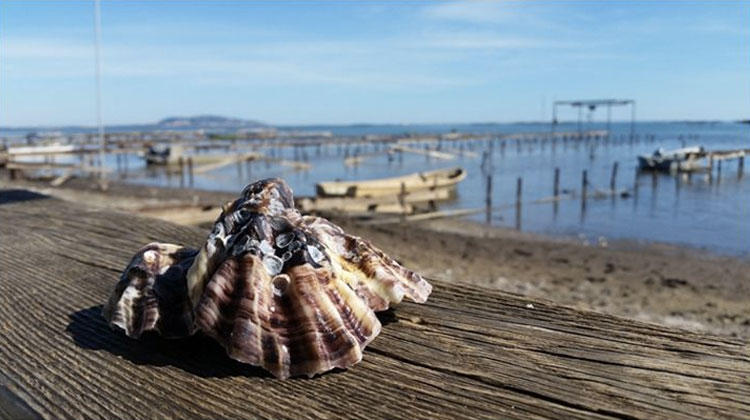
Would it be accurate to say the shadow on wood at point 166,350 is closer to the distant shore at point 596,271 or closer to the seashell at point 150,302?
the seashell at point 150,302

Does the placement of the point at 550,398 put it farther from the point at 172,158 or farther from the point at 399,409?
the point at 172,158

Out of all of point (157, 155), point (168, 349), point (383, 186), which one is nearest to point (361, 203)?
point (383, 186)

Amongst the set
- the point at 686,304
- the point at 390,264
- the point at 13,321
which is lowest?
the point at 686,304

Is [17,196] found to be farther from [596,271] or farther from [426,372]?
[596,271]

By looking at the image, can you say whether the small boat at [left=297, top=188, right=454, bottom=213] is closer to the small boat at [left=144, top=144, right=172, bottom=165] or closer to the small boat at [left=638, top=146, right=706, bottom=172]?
the small boat at [left=638, top=146, right=706, bottom=172]

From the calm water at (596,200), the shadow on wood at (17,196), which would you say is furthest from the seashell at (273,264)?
the calm water at (596,200)

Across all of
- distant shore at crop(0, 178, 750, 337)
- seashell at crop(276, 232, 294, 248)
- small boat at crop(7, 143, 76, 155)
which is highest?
seashell at crop(276, 232, 294, 248)

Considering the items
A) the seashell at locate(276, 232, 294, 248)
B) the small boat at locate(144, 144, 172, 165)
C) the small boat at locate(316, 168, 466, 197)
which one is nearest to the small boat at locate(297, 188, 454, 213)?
the small boat at locate(316, 168, 466, 197)

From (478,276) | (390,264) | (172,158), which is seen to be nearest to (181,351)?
(390,264)
